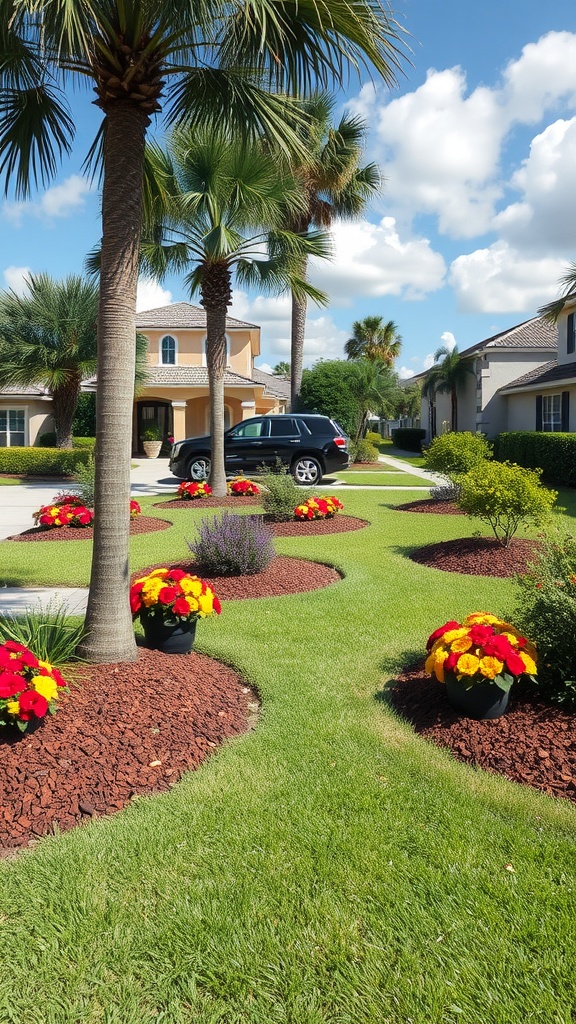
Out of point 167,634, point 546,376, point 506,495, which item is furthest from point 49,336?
point 167,634

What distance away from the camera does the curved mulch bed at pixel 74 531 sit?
11208 millimetres

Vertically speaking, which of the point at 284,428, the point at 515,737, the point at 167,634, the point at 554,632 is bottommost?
the point at 515,737

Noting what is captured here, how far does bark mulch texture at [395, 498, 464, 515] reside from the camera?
13.6 m

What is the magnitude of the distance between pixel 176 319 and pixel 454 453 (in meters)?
23.2

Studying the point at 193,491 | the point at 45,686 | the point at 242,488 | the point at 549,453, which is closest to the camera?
the point at 45,686

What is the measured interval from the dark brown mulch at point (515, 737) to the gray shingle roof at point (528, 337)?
96.1 ft

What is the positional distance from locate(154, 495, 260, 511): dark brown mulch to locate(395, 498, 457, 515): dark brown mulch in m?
3.10

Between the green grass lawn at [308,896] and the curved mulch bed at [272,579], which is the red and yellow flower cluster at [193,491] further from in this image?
the green grass lawn at [308,896]

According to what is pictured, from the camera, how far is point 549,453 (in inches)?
732

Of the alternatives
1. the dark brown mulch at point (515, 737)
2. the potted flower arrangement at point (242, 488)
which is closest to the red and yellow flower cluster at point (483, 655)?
the dark brown mulch at point (515, 737)

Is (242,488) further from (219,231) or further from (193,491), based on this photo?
(219,231)

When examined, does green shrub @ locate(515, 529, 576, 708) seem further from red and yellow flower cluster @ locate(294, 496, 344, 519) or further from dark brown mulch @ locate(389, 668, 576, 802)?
red and yellow flower cluster @ locate(294, 496, 344, 519)

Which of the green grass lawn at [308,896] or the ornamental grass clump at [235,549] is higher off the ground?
the ornamental grass clump at [235,549]

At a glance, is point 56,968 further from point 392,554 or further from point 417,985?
point 392,554
